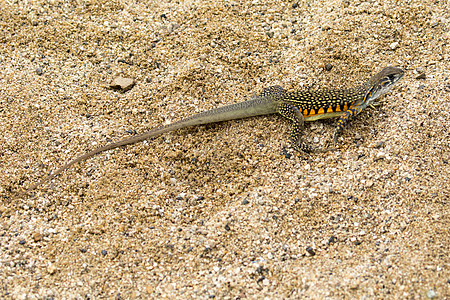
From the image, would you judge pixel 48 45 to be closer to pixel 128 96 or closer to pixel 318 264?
pixel 128 96

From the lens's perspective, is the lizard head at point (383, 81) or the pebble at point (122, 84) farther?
the pebble at point (122, 84)

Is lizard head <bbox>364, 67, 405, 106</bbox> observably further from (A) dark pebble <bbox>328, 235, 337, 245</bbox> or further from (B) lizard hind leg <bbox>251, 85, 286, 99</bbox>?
(A) dark pebble <bbox>328, 235, 337, 245</bbox>

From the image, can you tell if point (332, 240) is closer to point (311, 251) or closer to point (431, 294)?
point (311, 251)

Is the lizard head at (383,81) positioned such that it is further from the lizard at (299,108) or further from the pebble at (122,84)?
the pebble at (122,84)

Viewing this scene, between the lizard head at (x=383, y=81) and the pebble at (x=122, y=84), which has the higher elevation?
the lizard head at (x=383, y=81)

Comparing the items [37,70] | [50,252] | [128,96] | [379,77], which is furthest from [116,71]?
[379,77]

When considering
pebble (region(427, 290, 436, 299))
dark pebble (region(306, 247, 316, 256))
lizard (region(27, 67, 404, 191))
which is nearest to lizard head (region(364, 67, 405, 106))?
lizard (region(27, 67, 404, 191))

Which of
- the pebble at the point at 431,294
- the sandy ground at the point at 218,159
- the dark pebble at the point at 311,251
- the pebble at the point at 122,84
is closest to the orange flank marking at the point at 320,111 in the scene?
the sandy ground at the point at 218,159
